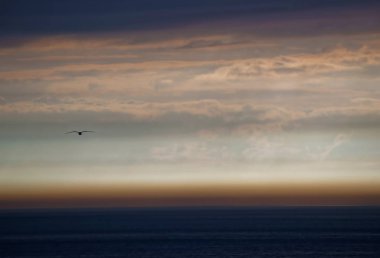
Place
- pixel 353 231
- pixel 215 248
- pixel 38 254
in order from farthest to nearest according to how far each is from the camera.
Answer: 1. pixel 353 231
2. pixel 215 248
3. pixel 38 254

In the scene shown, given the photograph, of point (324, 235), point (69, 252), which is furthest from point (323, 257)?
point (324, 235)

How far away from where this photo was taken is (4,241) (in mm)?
161875

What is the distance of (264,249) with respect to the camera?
137 m

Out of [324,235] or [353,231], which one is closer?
[324,235]

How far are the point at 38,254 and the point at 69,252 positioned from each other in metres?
5.21

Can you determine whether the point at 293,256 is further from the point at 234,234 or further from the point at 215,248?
the point at 234,234

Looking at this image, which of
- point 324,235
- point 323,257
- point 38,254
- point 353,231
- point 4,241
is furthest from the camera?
point 353,231

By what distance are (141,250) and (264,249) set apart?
20.8m

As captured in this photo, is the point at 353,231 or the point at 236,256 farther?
the point at 353,231

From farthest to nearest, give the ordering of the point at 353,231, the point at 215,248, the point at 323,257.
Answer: the point at 353,231 < the point at 215,248 < the point at 323,257

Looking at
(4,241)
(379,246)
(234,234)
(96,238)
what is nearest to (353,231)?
(234,234)

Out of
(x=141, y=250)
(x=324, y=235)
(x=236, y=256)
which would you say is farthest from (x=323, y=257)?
(x=324, y=235)

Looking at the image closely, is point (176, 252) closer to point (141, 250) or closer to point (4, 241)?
point (141, 250)

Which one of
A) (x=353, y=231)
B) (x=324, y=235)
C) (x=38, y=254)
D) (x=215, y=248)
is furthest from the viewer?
(x=353, y=231)
